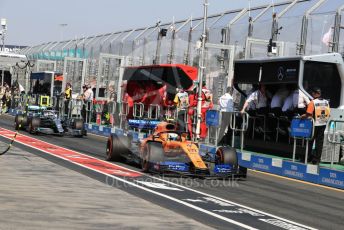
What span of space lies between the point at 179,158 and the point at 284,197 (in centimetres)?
275

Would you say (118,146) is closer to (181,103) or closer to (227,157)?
(227,157)

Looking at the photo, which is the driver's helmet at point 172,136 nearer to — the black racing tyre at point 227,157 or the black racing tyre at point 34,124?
the black racing tyre at point 227,157

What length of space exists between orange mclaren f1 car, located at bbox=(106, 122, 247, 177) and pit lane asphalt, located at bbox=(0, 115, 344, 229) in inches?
8.3

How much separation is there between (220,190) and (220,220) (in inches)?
Result: 119

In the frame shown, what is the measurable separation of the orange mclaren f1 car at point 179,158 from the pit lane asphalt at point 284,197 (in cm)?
21

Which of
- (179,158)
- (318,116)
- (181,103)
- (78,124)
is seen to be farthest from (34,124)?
(318,116)

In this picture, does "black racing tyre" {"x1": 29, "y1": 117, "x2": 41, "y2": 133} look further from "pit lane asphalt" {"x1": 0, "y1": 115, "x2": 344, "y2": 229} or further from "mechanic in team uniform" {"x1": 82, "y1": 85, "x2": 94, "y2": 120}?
"pit lane asphalt" {"x1": 0, "y1": 115, "x2": 344, "y2": 229}

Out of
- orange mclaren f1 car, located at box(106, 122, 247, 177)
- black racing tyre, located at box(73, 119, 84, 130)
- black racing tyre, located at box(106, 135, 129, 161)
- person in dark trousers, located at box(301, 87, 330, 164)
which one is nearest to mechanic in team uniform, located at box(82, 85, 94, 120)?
black racing tyre, located at box(73, 119, 84, 130)

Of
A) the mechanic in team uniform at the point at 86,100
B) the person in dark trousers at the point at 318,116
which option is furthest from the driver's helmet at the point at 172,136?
the mechanic in team uniform at the point at 86,100

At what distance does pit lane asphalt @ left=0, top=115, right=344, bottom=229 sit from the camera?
9094 mm

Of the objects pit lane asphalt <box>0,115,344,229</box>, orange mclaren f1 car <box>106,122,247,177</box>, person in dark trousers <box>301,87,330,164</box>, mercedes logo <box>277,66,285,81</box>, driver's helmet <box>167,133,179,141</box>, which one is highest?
mercedes logo <box>277,66,285,81</box>

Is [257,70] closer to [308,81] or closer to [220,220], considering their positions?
[308,81]

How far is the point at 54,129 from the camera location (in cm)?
2298

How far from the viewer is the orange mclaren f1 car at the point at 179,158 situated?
12453 millimetres
